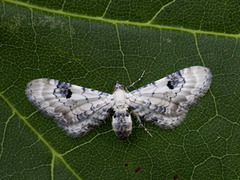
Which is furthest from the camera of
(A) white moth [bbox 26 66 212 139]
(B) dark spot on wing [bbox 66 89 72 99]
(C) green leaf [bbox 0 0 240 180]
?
(B) dark spot on wing [bbox 66 89 72 99]

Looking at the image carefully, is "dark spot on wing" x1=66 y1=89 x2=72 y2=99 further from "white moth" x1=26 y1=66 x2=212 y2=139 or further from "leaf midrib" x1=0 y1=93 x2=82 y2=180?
"leaf midrib" x1=0 y1=93 x2=82 y2=180

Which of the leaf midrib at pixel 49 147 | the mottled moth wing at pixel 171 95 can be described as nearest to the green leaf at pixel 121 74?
the leaf midrib at pixel 49 147

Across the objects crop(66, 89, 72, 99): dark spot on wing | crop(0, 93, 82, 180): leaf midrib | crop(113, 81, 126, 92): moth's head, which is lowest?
crop(0, 93, 82, 180): leaf midrib

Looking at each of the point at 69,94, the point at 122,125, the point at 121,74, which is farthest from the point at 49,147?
the point at 121,74

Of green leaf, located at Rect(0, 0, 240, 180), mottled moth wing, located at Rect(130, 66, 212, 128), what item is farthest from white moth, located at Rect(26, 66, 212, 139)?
green leaf, located at Rect(0, 0, 240, 180)

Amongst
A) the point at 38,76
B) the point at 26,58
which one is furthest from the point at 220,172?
the point at 26,58

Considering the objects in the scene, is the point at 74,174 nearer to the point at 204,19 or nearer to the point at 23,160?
the point at 23,160
